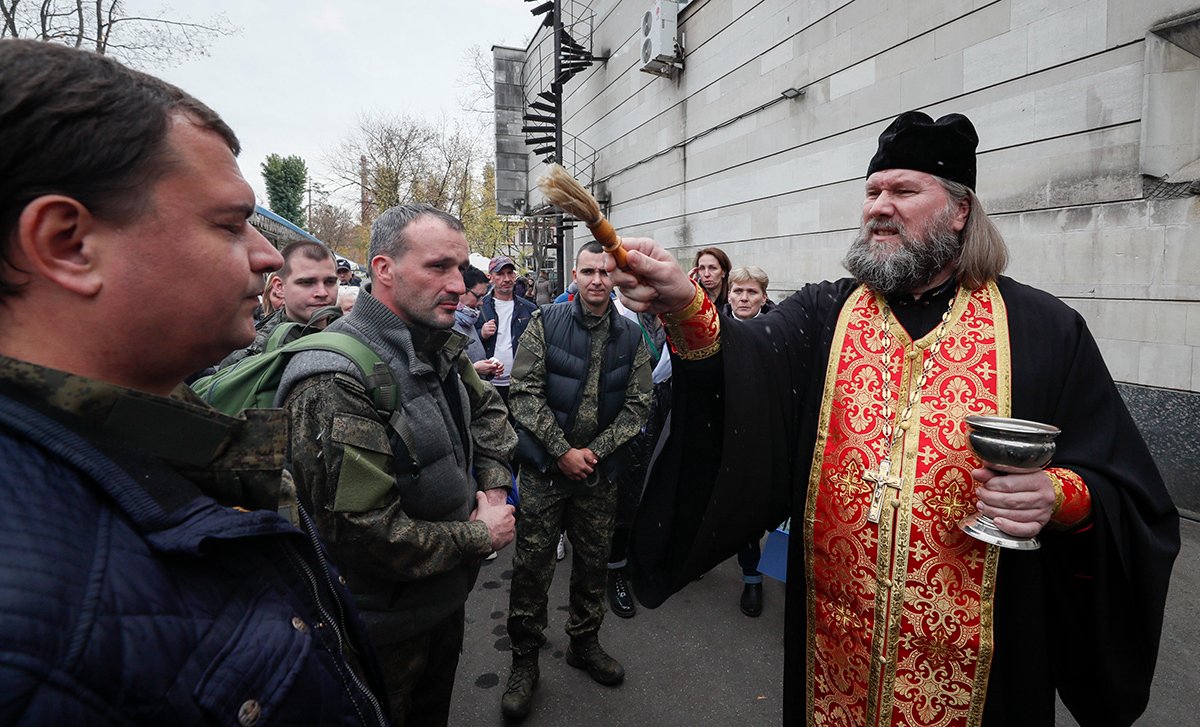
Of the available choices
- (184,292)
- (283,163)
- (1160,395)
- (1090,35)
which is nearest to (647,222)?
(1090,35)

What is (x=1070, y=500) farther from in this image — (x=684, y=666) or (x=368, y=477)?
(x=684, y=666)

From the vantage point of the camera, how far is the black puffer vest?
3.34 metres

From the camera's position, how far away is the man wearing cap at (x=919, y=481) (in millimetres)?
1622

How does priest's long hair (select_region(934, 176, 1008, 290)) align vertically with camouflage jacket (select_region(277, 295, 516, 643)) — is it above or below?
above

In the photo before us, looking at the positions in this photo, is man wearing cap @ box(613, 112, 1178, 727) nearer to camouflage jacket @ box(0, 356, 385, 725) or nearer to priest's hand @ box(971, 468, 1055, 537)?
priest's hand @ box(971, 468, 1055, 537)

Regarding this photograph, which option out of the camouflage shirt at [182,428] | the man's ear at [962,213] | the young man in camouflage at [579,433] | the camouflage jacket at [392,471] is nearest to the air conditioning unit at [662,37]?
the young man in camouflage at [579,433]

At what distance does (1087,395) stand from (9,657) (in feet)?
7.35

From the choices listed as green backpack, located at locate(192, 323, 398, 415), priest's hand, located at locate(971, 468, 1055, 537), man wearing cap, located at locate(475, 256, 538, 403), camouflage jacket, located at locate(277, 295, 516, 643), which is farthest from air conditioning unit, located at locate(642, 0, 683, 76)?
priest's hand, located at locate(971, 468, 1055, 537)

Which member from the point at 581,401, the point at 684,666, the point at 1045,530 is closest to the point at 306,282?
the point at 581,401

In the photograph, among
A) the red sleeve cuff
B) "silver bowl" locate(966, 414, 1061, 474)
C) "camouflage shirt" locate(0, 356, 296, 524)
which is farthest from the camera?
the red sleeve cuff

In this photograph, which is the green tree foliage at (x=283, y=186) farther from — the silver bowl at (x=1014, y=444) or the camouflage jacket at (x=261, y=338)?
the silver bowl at (x=1014, y=444)

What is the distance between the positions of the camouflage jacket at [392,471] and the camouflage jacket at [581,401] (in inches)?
39.7

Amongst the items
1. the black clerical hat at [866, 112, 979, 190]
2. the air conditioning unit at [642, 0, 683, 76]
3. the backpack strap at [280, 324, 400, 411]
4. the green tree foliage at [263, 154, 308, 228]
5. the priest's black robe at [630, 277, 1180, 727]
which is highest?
the green tree foliage at [263, 154, 308, 228]

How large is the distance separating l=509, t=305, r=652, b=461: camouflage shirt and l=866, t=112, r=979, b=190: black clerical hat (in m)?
1.79
